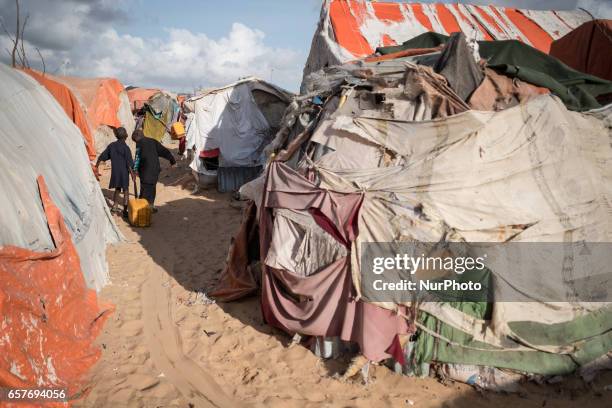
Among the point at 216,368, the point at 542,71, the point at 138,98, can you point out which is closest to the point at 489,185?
the point at 542,71

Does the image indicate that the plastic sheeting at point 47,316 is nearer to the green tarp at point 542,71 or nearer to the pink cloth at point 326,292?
the pink cloth at point 326,292

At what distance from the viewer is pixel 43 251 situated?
4109mm

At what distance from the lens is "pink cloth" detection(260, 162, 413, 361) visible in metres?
4.14

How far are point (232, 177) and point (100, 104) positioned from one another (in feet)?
19.6

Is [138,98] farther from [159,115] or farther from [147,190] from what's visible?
[147,190]

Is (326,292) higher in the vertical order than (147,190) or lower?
higher

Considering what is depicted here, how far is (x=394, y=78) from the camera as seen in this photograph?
495cm

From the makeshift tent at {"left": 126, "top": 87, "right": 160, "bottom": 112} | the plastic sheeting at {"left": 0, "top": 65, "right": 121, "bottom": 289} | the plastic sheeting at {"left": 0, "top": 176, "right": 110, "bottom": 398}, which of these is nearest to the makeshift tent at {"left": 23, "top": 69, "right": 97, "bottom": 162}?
the plastic sheeting at {"left": 0, "top": 65, "right": 121, "bottom": 289}

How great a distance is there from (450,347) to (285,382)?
1697mm

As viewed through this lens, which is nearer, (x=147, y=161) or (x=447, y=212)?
(x=447, y=212)

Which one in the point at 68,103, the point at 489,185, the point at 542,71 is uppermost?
the point at 542,71

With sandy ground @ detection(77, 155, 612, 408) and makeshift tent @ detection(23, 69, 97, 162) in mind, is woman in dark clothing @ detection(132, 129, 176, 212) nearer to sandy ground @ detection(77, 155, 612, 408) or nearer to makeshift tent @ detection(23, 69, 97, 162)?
makeshift tent @ detection(23, 69, 97, 162)

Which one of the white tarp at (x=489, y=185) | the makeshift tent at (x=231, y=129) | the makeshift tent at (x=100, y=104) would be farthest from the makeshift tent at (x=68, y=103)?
the white tarp at (x=489, y=185)

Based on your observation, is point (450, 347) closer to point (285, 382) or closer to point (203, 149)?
point (285, 382)
